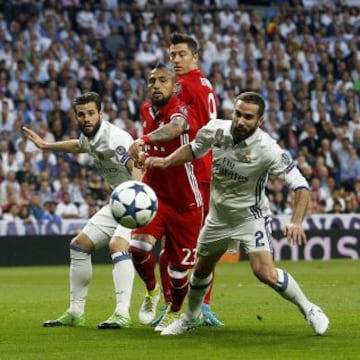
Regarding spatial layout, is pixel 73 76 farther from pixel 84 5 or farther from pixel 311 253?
pixel 311 253

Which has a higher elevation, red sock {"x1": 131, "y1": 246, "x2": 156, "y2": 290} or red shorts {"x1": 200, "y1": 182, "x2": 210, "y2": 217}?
red shorts {"x1": 200, "y1": 182, "x2": 210, "y2": 217}

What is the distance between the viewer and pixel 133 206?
33.1 feet

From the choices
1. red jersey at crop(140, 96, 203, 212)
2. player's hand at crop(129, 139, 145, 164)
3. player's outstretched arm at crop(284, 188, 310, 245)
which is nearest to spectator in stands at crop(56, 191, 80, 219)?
red jersey at crop(140, 96, 203, 212)

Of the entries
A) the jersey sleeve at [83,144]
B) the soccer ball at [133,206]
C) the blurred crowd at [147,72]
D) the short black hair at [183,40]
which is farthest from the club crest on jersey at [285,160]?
the blurred crowd at [147,72]

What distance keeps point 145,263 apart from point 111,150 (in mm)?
1104

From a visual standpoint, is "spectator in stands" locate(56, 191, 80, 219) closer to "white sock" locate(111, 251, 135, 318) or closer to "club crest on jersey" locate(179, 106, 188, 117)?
"white sock" locate(111, 251, 135, 318)

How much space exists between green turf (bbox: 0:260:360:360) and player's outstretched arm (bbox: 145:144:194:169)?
1461 millimetres

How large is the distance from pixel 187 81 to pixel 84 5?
17.8m

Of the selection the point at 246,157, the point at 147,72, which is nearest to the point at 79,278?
the point at 246,157

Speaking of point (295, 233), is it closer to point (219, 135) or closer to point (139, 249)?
point (219, 135)

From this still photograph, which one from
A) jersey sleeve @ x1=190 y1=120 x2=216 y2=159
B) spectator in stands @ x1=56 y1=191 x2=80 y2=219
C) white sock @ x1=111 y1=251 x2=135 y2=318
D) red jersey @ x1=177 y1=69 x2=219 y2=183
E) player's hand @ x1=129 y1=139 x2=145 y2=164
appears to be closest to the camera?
jersey sleeve @ x1=190 y1=120 x2=216 y2=159

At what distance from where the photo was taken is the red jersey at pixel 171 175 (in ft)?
36.9

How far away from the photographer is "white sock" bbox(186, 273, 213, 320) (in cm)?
1076

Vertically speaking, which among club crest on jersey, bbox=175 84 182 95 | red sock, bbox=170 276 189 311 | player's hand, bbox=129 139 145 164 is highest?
club crest on jersey, bbox=175 84 182 95
